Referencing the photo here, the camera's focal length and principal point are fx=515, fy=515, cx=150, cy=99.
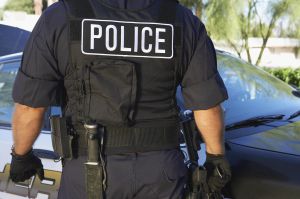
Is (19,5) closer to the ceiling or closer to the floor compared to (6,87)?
closer to the ceiling

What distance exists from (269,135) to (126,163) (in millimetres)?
1009

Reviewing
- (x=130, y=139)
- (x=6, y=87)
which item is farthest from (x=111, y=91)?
(x=6, y=87)

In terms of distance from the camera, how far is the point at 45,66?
1.85m

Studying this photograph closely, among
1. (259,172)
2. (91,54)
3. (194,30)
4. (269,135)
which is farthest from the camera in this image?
(269,135)

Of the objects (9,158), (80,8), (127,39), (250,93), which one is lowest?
(9,158)

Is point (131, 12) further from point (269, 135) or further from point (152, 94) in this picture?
point (269, 135)

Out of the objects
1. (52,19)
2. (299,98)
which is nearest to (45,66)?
(52,19)

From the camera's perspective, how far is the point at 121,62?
183 centimetres

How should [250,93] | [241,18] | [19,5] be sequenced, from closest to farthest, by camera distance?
[250,93] < [241,18] < [19,5]

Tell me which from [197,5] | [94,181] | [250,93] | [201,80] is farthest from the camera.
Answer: [197,5]

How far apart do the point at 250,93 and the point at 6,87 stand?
1478 mm

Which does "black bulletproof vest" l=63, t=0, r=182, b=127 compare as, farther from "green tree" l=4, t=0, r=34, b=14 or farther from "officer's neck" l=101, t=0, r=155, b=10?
"green tree" l=4, t=0, r=34, b=14

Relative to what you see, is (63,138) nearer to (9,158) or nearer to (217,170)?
(217,170)

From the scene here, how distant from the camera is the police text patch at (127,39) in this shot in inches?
71.9
